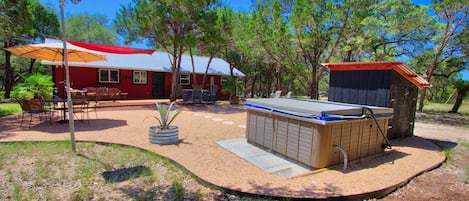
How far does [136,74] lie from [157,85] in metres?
A: 1.50

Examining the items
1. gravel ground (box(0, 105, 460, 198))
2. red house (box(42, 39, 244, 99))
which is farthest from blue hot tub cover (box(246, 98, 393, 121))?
red house (box(42, 39, 244, 99))

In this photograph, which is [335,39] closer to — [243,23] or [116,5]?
[243,23]

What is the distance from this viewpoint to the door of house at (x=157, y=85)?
15205mm

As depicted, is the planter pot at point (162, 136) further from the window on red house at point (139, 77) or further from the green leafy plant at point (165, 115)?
the window on red house at point (139, 77)

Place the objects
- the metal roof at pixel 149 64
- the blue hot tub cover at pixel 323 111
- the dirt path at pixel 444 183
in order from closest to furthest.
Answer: the dirt path at pixel 444 183 → the blue hot tub cover at pixel 323 111 → the metal roof at pixel 149 64

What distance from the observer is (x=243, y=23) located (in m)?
14.6

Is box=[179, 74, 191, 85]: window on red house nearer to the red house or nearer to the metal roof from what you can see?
the red house

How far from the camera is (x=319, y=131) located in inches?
140

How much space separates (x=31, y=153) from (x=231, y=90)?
33.7 ft

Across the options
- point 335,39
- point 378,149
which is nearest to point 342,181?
point 378,149

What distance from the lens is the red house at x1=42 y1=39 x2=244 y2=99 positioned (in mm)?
12430

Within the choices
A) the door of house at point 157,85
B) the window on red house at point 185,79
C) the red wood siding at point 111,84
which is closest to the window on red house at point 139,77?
the red wood siding at point 111,84

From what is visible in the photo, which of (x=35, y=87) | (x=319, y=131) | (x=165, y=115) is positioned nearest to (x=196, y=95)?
(x=35, y=87)

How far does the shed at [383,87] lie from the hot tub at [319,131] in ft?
3.94
